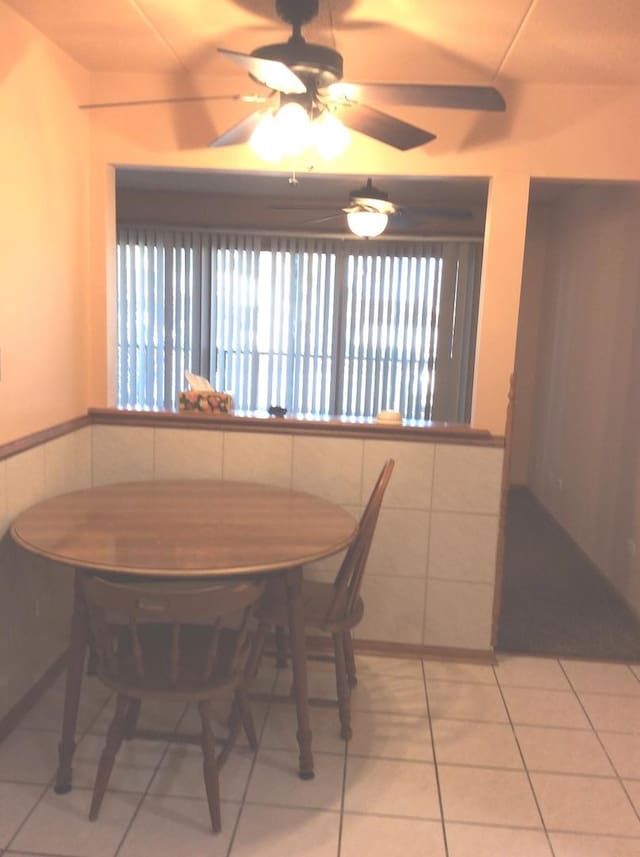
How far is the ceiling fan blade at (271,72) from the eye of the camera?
173 centimetres

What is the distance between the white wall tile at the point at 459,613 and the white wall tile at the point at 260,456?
2.69 ft

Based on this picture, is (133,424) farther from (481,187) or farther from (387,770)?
(481,187)

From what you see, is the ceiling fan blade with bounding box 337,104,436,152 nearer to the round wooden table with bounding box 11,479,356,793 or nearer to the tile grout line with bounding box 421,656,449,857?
the round wooden table with bounding box 11,479,356,793

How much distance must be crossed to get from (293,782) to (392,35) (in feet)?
8.15

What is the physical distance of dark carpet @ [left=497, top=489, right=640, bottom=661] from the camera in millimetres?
3164

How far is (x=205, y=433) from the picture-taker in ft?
9.66

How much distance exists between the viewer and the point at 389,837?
1.94 meters

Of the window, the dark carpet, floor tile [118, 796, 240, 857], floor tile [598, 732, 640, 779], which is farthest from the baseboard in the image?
the window

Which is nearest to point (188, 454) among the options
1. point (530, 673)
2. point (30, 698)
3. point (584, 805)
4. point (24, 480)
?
point (24, 480)

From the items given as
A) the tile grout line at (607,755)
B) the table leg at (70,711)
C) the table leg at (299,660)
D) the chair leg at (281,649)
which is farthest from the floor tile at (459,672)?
the table leg at (70,711)

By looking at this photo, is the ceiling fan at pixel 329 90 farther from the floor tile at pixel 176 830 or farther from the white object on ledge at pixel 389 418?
the floor tile at pixel 176 830

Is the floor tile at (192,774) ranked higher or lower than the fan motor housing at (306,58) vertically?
lower

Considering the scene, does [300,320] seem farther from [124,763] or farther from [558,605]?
[124,763]

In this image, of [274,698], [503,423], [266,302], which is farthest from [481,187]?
[274,698]
